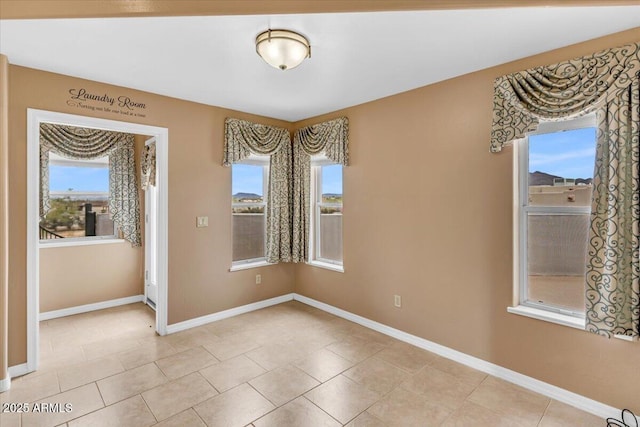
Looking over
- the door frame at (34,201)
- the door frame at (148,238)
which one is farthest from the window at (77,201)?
the door frame at (34,201)

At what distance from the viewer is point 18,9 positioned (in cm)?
107

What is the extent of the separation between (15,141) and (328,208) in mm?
3108

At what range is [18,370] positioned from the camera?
2580mm

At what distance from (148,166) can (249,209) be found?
4.63 feet

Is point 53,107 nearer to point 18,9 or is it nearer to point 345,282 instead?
point 18,9

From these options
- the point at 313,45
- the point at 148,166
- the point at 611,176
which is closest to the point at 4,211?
the point at 148,166

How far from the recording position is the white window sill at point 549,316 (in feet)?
7.35

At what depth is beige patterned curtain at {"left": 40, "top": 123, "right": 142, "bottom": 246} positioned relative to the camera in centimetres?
377

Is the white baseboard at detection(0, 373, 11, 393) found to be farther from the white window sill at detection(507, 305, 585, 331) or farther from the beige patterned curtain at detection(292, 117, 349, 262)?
the white window sill at detection(507, 305, 585, 331)

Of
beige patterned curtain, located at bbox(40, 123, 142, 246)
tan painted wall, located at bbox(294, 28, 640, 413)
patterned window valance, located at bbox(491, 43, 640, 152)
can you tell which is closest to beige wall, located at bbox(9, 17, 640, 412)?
tan painted wall, located at bbox(294, 28, 640, 413)

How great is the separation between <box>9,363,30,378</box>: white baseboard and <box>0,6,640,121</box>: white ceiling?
2443 millimetres

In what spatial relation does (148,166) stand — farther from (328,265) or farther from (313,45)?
(313,45)

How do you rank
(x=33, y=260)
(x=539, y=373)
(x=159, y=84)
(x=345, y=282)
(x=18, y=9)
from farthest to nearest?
(x=345, y=282), (x=159, y=84), (x=33, y=260), (x=539, y=373), (x=18, y=9)

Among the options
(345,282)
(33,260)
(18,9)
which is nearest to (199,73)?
(18,9)
